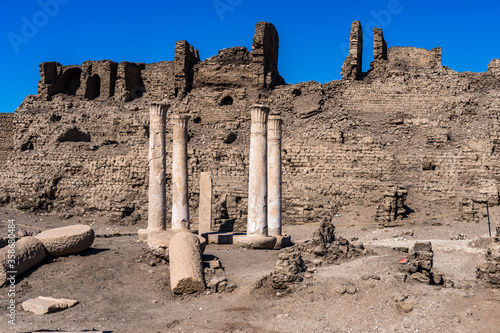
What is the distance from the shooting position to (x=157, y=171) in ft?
57.7

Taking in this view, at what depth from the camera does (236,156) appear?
27203 mm

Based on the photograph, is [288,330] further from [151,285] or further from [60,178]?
[60,178]

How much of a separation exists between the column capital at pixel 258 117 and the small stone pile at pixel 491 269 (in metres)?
7.52

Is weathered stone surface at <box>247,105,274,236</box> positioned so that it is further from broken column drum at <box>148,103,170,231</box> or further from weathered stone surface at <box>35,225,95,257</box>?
weathered stone surface at <box>35,225,95,257</box>

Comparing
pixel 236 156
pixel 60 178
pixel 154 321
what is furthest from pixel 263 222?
pixel 60 178

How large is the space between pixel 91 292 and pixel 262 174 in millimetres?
6247

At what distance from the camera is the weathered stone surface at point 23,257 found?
39.0 feet

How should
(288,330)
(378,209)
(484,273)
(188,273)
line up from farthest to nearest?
(378,209), (188,273), (484,273), (288,330)

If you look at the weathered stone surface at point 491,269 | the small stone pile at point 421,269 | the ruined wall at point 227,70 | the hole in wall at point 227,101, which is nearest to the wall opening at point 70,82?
the ruined wall at point 227,70

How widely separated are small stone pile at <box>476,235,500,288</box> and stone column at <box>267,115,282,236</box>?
7320 millimetres

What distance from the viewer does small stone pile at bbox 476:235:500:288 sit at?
33.8ft

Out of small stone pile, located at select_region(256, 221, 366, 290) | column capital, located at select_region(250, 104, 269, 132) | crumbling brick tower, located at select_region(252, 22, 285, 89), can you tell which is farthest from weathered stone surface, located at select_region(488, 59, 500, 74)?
small stone pile, located at select_region(256, 221, 366, 290)

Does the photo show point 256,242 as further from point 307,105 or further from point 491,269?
point 307,105

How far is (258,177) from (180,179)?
9.42 feet
